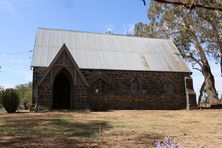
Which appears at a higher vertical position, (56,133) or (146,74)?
(146,74)

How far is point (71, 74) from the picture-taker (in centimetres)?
2770

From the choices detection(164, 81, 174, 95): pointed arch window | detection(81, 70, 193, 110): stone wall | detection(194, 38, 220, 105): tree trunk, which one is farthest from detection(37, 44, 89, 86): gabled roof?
detection(194, 38, 220, 105): tree trunk

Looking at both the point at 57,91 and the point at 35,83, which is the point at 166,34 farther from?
the point at 35,83

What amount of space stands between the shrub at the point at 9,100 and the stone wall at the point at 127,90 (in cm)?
203

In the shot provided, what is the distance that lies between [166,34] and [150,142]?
3058 cm

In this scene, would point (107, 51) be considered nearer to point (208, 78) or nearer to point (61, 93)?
point (61, 93)

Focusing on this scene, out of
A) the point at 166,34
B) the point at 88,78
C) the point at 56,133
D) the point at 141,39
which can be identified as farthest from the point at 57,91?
the point at 56,133

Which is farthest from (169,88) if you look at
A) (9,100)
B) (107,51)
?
(9,100)

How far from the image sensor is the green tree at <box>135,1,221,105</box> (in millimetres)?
35938

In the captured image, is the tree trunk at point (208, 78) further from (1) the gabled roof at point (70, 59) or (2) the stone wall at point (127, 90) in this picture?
(1) the gabled roof at point (70, 59)

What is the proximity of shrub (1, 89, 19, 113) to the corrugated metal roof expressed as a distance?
3.46 m

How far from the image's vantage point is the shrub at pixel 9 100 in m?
25.4

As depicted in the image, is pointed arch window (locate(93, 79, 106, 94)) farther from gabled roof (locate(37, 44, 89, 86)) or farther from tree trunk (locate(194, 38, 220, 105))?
tree trunk (locate(194, 38, 220, 105))

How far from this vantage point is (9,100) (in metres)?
25.4
